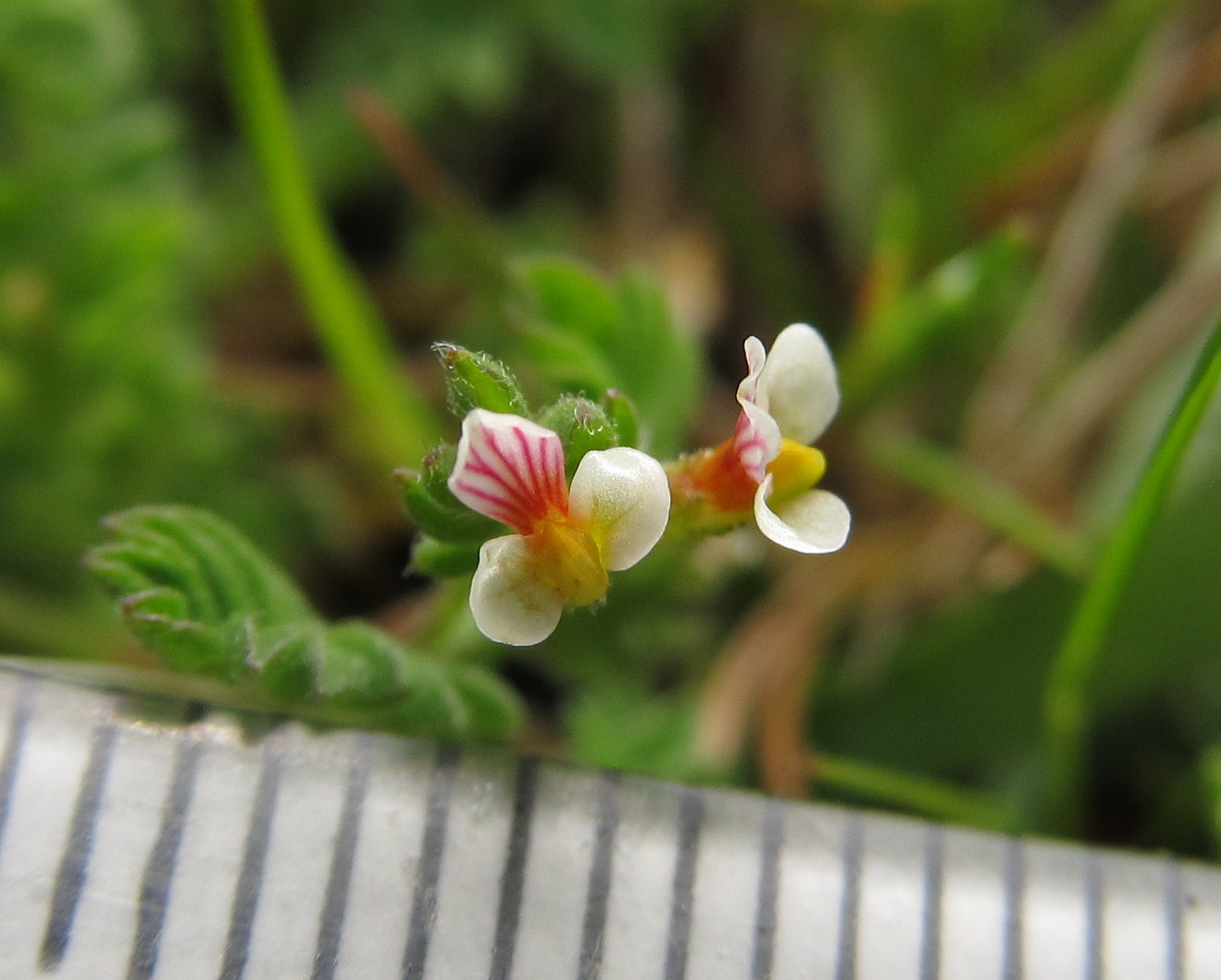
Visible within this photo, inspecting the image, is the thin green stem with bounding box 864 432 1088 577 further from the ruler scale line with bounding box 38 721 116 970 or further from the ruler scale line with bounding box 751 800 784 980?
the ruler scale line with bounding box 38 721 116 970

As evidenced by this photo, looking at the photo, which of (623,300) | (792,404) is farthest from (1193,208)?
(792,404)

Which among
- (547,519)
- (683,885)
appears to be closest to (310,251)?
(547,519)

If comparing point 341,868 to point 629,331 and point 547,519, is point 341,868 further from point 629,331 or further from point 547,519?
point 629,331

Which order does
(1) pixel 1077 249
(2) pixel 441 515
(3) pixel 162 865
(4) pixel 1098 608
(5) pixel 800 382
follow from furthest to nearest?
1. (1) pixel 1077 249
2. (4) pixel 1098 608
3. (3) pixel 162 865
4. (5) pixel 800 382
5. (2) pixel 441 515

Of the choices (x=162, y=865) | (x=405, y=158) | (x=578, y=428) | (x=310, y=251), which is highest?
(x=405, y=158)

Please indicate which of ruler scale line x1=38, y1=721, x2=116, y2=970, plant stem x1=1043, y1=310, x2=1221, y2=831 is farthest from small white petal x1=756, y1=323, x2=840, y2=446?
ruler scale line x1=38, y1=721, x2=116, y2=970

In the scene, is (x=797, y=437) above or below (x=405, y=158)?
below
